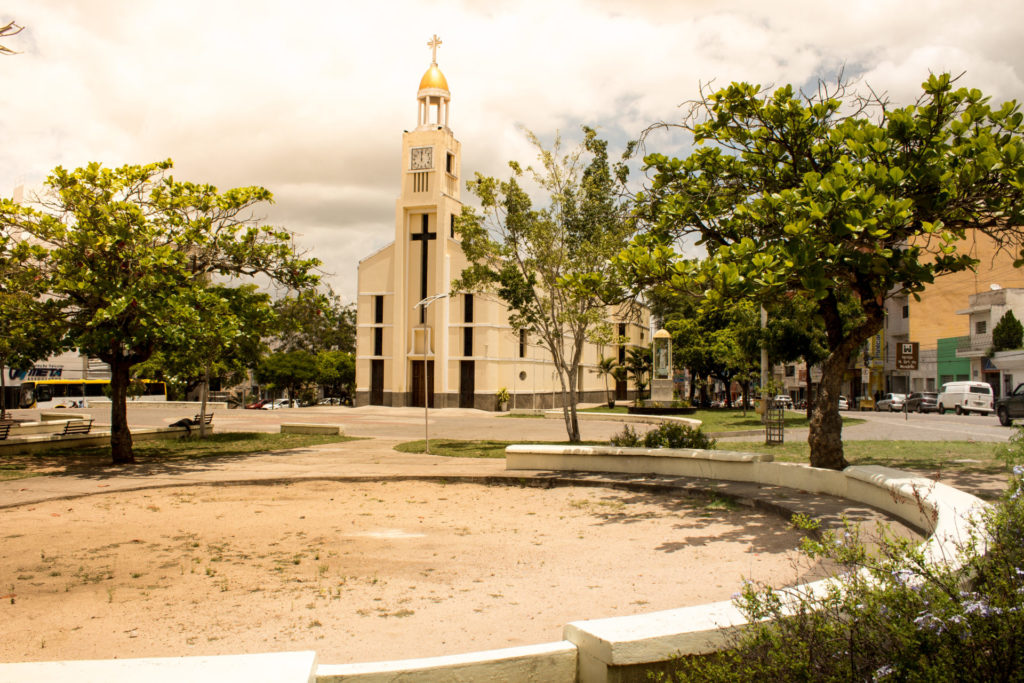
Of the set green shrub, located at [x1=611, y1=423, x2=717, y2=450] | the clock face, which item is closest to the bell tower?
the clock face

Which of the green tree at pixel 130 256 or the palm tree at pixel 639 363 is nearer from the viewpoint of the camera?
the green tree at pixel 130 256

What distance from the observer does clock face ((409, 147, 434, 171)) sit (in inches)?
2000

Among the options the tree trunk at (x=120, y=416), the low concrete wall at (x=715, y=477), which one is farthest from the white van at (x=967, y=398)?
the tree trunk at (x=120, y=416)

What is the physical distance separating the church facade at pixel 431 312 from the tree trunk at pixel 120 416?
33.4 meters

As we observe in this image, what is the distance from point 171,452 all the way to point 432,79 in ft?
129

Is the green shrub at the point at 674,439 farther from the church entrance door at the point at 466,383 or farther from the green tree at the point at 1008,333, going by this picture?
the green tree at the point at 1008,333

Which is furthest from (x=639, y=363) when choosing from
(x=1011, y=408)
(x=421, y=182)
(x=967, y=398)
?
(x=1011, y=408)

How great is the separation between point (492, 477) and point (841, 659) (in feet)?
31.0

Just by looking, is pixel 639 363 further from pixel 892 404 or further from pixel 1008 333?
pixel 1008 333

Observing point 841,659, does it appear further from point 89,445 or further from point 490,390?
point 490,390

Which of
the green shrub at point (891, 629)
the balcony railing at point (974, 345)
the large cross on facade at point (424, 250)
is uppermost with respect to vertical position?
the large cross on facade at point (424, 250)

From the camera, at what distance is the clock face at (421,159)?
5081 cm

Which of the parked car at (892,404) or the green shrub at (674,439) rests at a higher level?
the green shrub at (674,439)

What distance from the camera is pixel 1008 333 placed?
42.3 meters
